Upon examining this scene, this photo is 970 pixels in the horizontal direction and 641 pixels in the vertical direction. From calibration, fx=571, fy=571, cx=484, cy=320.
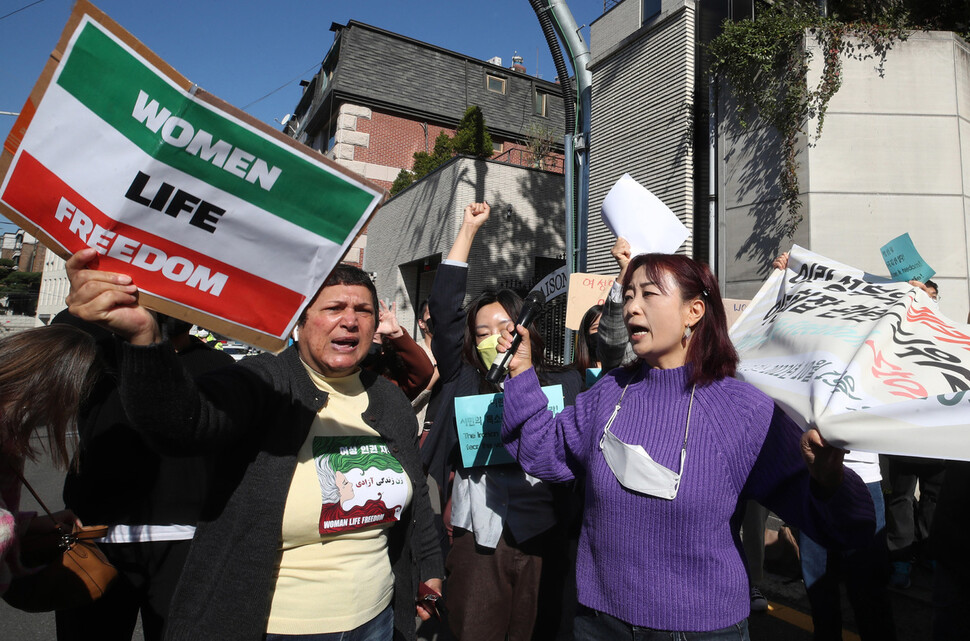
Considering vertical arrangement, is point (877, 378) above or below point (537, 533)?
above

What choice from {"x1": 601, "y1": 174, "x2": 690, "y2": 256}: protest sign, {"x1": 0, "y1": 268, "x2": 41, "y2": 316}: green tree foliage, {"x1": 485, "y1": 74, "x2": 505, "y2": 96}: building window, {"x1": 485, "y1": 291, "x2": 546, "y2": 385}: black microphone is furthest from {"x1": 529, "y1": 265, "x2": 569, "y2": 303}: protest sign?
{"x1": 0, "y1": 268, "x2": 41, "y2": 316}: green tree foliage

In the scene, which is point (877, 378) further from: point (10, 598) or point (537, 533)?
point (10, 598)

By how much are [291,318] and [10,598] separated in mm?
1225

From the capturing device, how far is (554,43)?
8469 mm

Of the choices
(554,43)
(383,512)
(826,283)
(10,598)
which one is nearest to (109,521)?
(10,598)

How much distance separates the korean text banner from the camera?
133cm

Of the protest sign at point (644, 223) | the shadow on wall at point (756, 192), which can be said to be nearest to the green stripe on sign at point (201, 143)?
the protest sign at point (644, 223)

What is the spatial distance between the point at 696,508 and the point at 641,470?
0.18m

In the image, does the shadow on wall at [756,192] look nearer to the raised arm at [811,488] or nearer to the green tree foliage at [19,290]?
the raised arm at [811,488]

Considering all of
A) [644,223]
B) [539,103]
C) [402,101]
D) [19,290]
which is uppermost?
[539,103]

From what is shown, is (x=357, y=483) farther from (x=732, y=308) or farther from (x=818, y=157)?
(x=818, y=157)

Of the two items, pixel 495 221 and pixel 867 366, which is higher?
pixel 495 221

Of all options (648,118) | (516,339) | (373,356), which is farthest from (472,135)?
(516,339)

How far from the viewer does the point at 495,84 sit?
23.9 metres
